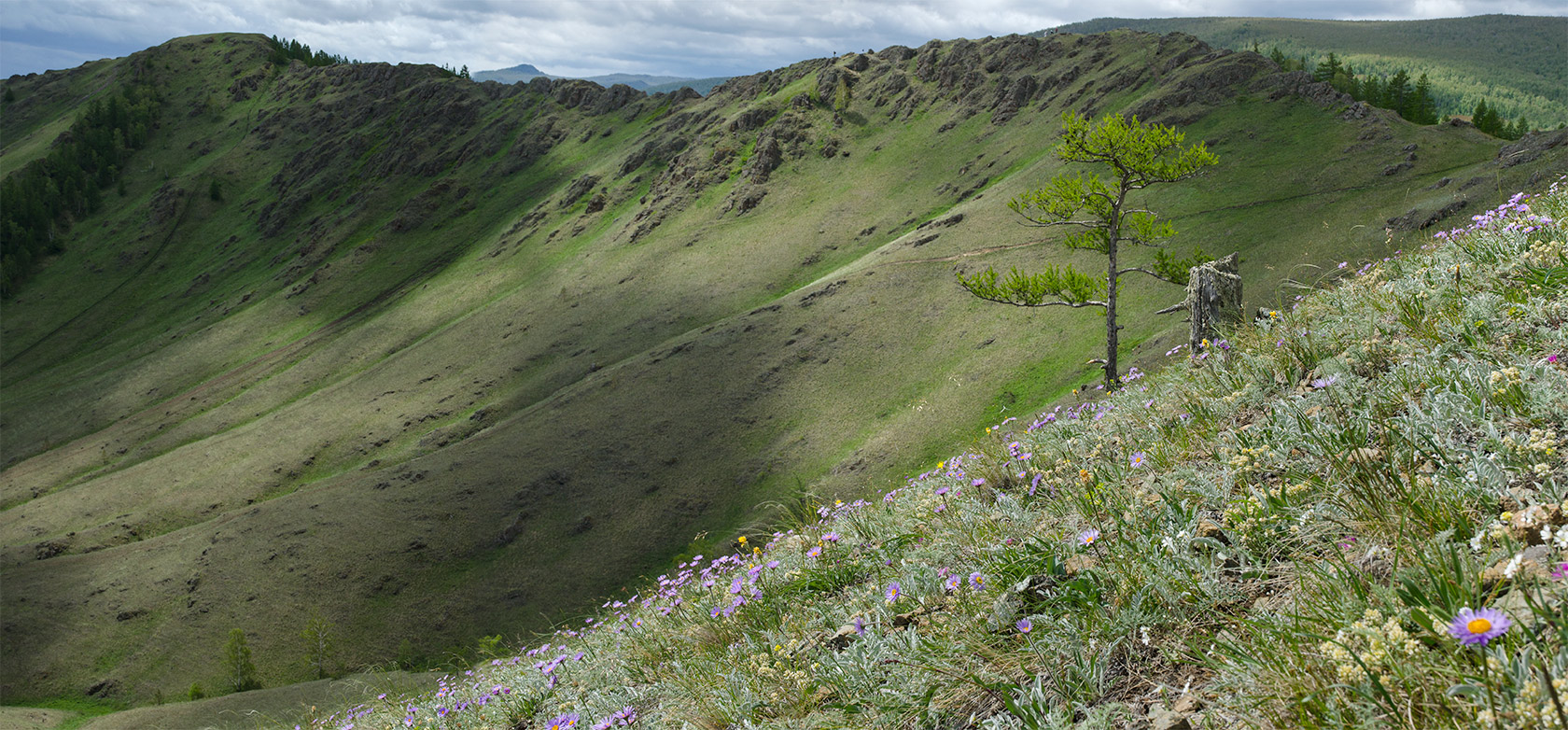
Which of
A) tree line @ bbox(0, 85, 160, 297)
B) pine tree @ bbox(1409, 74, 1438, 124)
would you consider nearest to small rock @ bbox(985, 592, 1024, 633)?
pine tree @ bbox(1409, 74, 1438, 124)

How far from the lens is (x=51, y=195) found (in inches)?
7136

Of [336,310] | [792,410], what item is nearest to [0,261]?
[336,310]

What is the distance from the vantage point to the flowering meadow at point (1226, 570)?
278cm

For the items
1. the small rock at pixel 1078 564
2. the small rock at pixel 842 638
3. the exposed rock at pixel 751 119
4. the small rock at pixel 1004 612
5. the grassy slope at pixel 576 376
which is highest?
the exposed rock at pixel 751 119

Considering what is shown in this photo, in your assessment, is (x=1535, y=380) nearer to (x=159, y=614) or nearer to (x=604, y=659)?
(x=604, y=659)

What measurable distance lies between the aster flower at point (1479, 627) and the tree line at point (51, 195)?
227 meters

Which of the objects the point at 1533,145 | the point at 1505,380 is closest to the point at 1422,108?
the point at 1533,145

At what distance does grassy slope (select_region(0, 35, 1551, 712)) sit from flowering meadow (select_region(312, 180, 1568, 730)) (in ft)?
34.7

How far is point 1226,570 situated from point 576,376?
63.4m

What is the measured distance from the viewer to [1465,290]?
5.68 meters

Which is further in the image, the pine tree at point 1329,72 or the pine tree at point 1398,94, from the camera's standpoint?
the pine tree at point 1329,72

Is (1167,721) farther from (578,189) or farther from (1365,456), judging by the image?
(578,189)

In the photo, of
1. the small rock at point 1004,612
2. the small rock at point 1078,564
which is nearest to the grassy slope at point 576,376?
the small rock at point 1078,564

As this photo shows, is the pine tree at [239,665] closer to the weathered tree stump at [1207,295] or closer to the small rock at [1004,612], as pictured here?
the weathered tree stump at [1207,295]
